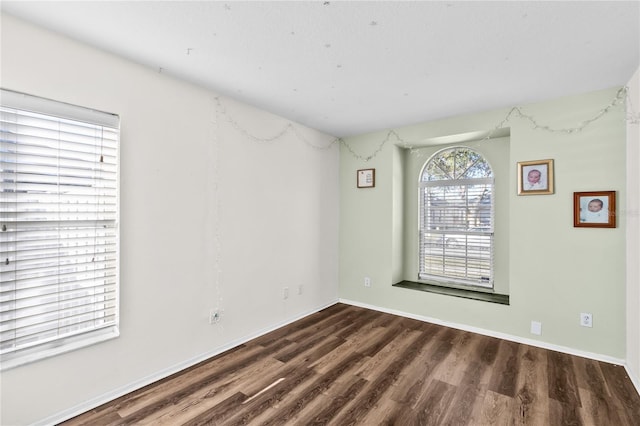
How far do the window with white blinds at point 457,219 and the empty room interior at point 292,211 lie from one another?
0.03 metres

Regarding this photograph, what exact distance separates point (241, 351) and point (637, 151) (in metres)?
3.71

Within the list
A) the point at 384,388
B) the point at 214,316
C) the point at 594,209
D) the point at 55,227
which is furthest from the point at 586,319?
the point at 55,227

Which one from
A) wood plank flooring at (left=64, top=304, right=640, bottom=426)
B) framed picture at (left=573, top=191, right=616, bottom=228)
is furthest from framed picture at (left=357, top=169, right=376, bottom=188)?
framed picture at (left=573, top=191, right=616, bottom=228)

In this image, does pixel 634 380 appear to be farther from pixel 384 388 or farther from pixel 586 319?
pixel 384 388

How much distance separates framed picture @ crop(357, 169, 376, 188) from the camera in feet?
13.5

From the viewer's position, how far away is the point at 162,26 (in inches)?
70.7

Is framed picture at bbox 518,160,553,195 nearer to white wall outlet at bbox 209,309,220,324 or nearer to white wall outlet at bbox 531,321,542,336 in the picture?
white wall outlet at bbox 531,321,542,336

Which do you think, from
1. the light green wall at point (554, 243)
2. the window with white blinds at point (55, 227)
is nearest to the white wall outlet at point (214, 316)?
the window with white blinds at point (55, 227)

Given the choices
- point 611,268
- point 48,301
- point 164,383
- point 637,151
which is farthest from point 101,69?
point 611,268

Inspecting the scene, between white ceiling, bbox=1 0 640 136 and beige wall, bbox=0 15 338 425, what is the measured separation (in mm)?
214

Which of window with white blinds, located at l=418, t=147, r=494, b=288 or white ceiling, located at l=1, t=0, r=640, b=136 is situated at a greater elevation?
white ceiling, located at l=1, t=0, r=640, b=136

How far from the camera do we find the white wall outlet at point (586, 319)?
2.69 m

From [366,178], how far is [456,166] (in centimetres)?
118

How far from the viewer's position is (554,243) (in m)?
2.87
